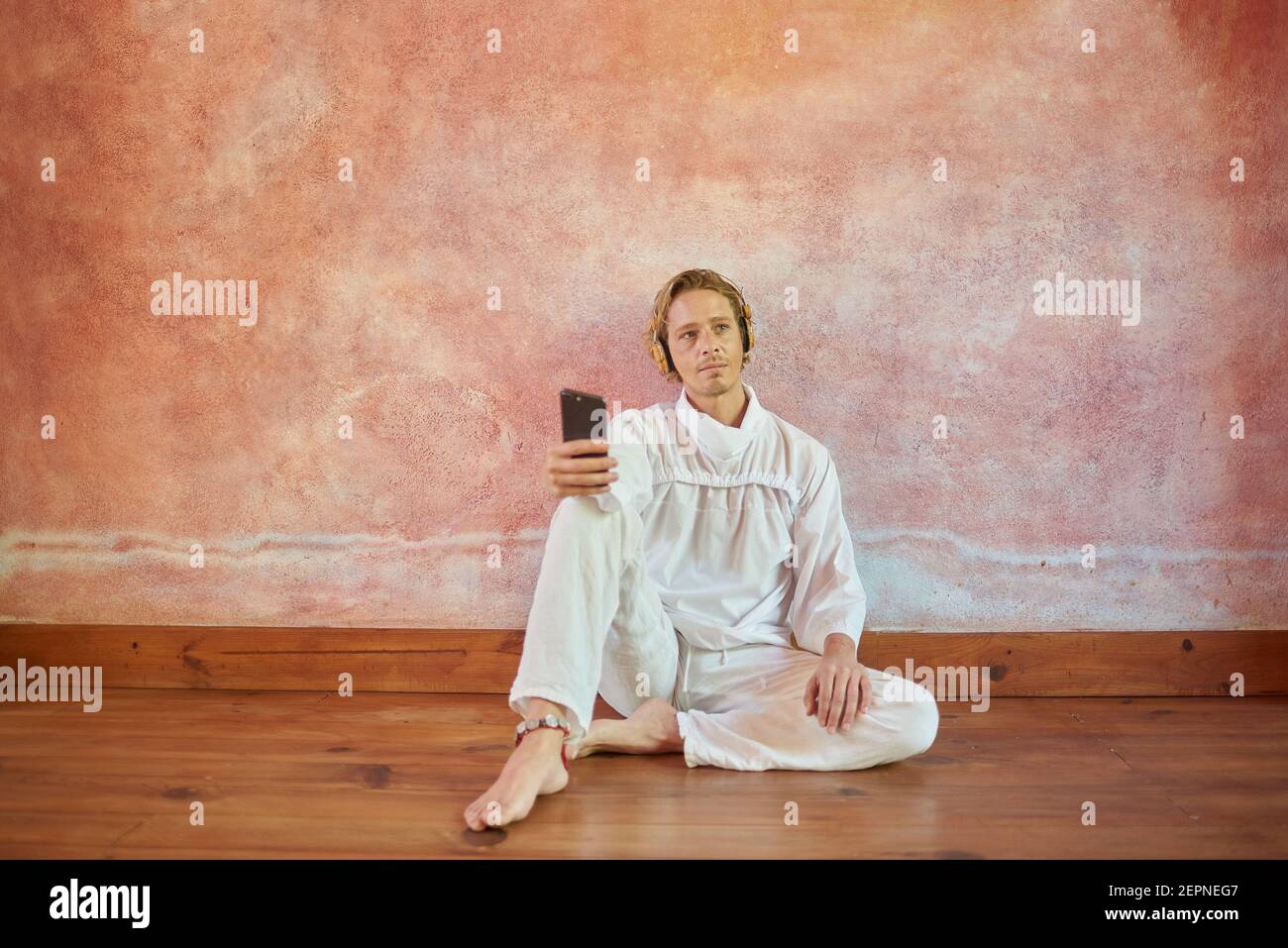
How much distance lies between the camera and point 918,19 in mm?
2443

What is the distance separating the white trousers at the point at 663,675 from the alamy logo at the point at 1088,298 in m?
1.09

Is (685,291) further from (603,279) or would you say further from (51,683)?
(51,683)

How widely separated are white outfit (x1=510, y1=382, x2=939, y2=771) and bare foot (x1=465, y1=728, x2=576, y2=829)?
0.07m

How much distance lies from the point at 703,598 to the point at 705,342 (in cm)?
53

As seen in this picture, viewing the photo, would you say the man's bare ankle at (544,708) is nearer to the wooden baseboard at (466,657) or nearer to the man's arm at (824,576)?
the man's arm at (824,576)

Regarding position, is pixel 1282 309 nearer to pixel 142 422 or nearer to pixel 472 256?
pixel 472 256

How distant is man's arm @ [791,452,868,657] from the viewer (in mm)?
1975

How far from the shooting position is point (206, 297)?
254 centimetres

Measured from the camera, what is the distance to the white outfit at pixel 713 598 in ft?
5.80

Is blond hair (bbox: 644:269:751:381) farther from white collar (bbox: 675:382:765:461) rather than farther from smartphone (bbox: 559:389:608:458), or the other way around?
smartphone (bbox: 559:389:608:458)
